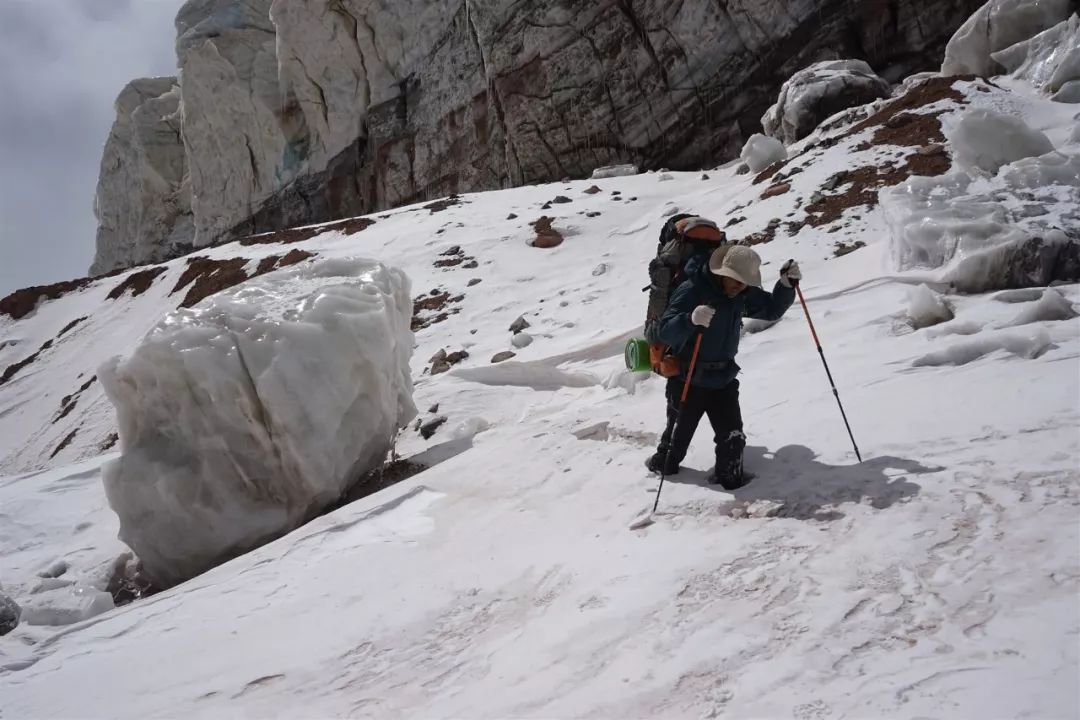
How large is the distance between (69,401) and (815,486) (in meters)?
16.1

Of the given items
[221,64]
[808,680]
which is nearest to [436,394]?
[808,680]

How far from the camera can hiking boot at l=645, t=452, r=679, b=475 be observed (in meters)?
4.00

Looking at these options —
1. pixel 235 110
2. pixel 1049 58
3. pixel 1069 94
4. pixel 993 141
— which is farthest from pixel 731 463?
pixel 235 110

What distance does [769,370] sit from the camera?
5.52m

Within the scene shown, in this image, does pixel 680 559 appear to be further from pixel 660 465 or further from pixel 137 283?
pixel 137 283

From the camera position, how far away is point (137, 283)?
2005 cm

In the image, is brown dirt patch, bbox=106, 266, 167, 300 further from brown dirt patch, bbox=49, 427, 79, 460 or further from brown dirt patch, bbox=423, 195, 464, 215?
brown dirt patch, bbox=423, 195, 464, 215

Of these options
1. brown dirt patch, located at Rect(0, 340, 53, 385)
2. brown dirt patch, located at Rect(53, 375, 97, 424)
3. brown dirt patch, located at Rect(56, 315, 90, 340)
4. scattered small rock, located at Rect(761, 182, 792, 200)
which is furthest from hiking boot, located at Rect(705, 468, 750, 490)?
brown dirt patch, located at Rect(56, 315, 90, 340)

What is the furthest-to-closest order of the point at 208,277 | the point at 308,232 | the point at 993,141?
the point at 308,232 → the point at 208,277 → the point at 993,141

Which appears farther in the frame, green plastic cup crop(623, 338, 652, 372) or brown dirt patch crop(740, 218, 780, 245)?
brown dirt patch crop(740, 218, 780, 245)

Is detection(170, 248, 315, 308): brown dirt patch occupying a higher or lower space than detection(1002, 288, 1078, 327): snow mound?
higher

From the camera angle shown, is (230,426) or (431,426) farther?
(431,426)

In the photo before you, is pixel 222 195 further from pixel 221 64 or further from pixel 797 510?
pixel 797 510

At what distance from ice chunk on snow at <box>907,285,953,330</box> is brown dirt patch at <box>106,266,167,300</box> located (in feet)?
65.0
